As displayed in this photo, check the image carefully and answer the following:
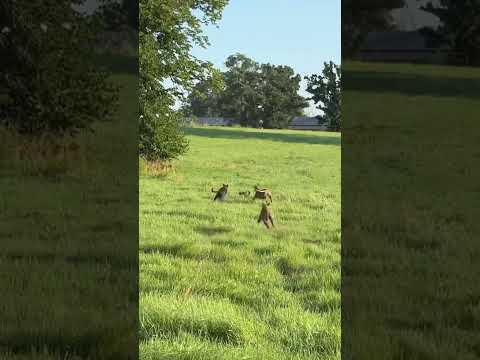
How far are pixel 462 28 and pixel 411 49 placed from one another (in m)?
0.36

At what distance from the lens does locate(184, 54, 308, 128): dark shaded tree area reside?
3834 mm

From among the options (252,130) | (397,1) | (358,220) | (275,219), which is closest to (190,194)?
(252,130)

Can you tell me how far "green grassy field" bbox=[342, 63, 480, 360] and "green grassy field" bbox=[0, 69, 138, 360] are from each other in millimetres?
1278

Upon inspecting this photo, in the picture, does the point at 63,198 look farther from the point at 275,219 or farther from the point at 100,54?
the point at 275,219

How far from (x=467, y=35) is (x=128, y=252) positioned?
248 centimetres

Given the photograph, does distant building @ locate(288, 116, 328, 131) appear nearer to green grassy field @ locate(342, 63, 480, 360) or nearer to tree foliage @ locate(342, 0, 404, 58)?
green grassy field @ locate(342, 63, 480, 360)

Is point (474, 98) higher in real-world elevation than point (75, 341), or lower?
higher

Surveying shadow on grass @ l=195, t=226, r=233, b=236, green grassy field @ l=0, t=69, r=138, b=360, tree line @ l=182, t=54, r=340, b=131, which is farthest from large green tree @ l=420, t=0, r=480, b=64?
shadow on grass @ l=195, t=226, r=233, b=236

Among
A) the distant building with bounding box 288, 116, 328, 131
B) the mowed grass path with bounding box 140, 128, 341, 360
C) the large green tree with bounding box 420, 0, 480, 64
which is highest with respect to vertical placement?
the large green tree with bounding box 420, 0, 480, 64

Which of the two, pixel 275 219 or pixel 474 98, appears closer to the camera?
pixel 474 98

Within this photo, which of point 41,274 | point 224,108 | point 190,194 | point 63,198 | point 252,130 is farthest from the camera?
A: point 190,194

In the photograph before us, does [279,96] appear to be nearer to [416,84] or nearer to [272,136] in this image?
[416,84]

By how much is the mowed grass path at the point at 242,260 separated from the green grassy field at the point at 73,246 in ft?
1.03

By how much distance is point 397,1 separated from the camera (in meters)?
2.91
